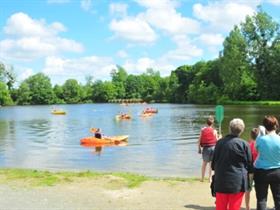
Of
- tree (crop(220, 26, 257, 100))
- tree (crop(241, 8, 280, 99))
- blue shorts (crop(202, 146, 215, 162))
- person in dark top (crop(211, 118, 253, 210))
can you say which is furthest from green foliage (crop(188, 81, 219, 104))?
person in dark top (crop(211, 118, 253, 210))

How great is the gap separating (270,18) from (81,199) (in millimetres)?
93161

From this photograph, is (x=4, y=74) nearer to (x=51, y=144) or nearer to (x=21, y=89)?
(x=21, y=89)

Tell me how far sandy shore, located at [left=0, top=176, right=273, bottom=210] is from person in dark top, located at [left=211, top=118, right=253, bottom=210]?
2.62 metres

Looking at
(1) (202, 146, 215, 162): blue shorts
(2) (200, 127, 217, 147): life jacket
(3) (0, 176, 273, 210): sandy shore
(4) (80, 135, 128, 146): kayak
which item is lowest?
(4) (80, 135, 128, 146): kayak

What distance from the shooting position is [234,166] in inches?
304

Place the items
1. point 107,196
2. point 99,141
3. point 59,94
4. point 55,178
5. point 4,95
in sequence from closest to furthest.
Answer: point 107,196 < point 55,178 < point 99,141 < point 4,95 < point 59,94

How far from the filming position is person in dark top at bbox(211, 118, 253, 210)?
7699 millimetres

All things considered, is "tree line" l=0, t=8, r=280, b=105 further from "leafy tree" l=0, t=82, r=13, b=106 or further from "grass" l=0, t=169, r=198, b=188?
"grass" l=0, t=169, r=198, b=188

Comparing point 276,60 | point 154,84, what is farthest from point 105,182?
point 154,84

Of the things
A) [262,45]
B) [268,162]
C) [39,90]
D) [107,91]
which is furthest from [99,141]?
[107,91]

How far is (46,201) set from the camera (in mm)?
11055

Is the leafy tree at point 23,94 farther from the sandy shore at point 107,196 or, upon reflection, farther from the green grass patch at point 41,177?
the sandy shore at point 107,196

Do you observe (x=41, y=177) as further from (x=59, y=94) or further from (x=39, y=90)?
(x=59, y=94)

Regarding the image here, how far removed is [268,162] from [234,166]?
0.98m
